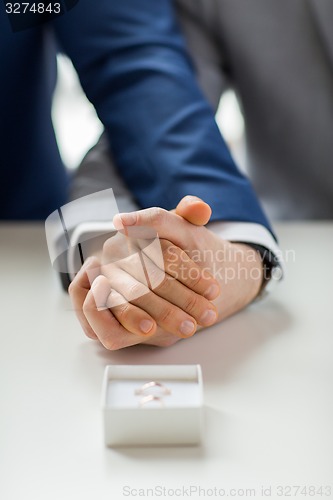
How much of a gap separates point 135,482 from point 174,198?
0.40m

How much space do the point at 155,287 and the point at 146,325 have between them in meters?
0.04

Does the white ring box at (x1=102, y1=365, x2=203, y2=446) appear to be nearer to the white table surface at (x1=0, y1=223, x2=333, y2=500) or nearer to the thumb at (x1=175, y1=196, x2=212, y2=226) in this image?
the white table surface at (x1=0, y1=223, x2=333, y2=500)

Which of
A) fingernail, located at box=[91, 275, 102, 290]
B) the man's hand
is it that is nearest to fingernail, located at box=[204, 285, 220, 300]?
the man's hand

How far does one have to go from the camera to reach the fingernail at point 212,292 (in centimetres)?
68

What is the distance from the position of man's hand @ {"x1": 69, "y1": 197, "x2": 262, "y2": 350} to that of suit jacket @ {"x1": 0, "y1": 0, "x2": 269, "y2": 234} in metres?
0.11

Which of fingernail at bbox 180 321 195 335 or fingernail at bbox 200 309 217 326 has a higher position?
fingernail at bbox 200 309 217 326

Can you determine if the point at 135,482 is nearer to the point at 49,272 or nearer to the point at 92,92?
the point at 49,272

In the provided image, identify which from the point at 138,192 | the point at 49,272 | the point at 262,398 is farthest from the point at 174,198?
the point at 262,398

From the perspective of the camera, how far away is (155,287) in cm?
67

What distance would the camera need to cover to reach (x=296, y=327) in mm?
723

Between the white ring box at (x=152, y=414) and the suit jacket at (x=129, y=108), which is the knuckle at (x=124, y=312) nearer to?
the white ring box at (x=152, y=414)

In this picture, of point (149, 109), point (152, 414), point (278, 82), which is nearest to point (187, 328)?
point (152, 414)

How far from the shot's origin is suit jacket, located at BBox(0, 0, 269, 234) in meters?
0.86

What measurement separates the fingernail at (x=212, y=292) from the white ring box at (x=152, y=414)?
12 centimetres
